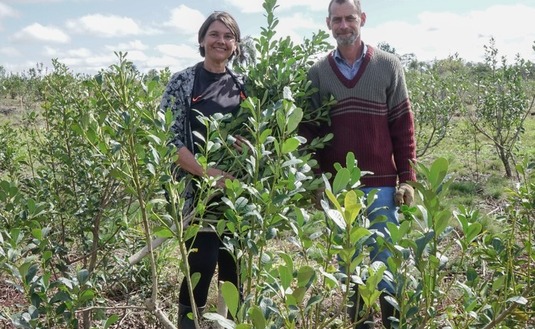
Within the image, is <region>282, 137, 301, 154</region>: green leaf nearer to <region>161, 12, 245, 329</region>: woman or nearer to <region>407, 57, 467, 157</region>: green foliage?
<region>161, 12, 245, 329</region>: woman

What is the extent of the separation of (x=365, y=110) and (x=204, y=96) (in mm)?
824

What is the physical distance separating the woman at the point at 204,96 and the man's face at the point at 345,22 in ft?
1.70

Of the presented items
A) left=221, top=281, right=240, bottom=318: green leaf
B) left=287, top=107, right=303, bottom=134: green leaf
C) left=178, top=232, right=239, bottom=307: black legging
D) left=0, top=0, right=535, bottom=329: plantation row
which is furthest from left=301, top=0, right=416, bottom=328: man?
left=221, top=281, right=240, bottom=318: green leaf

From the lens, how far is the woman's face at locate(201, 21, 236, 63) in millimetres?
2637

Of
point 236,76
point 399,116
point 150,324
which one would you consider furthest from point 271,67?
point 150,324

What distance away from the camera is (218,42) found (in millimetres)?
Answer: 2635

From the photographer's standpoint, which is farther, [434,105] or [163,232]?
[434,105]

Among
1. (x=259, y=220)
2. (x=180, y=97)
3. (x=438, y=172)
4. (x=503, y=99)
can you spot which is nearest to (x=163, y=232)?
(x=259, y=220)

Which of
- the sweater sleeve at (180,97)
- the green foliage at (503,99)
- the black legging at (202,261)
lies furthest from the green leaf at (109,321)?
the green foliage at (503,99)

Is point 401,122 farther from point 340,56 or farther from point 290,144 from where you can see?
point 290,144

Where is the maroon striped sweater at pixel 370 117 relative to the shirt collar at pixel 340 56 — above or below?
below

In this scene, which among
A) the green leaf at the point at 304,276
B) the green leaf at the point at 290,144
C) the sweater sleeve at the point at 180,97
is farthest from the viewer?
the sweater sleeve at the point at 180,97

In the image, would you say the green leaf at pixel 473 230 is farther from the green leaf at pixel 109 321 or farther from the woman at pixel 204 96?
the woman at pixel 204 96

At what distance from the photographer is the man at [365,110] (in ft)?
8.60
